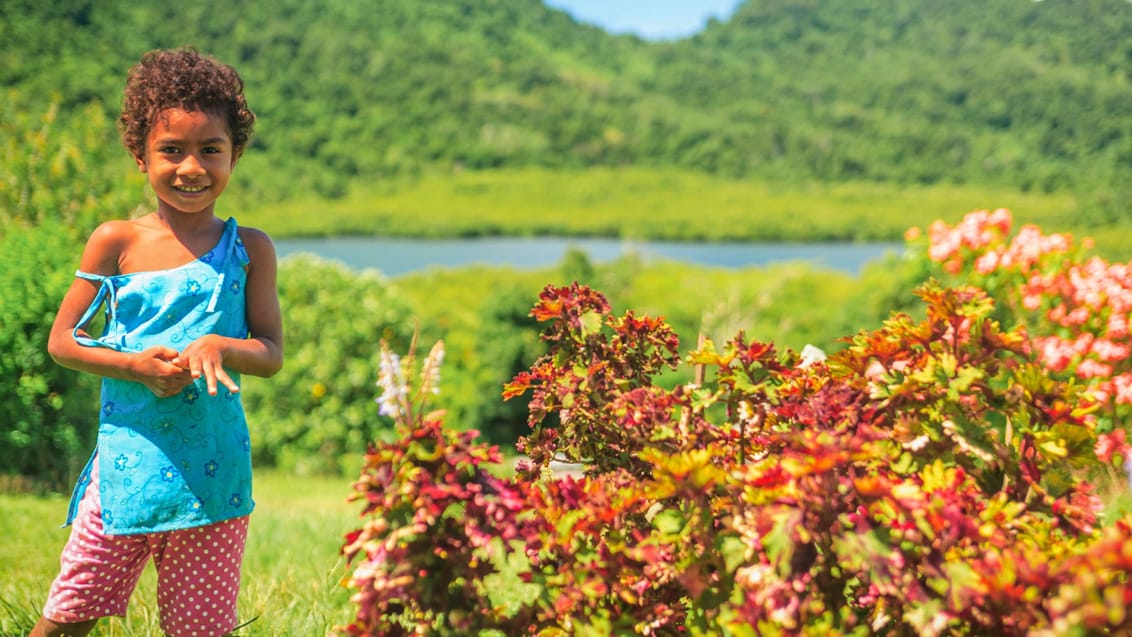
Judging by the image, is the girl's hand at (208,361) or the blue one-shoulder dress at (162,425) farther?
the blue one-shoulder dress at (162,425)

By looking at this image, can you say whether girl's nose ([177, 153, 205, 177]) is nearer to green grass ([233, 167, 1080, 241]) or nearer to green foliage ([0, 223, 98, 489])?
green foliage ([0, 223, 98, 489])

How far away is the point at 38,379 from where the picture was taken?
473 cm

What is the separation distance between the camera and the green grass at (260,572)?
7.18 feet

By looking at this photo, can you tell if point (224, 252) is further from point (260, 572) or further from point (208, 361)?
point (260, 572)

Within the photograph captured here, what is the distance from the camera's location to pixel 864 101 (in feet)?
270

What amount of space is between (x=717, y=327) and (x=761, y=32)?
8300 centimetres

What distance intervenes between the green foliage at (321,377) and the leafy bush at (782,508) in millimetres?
7434

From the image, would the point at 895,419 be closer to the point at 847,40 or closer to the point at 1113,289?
the point at 1113,289

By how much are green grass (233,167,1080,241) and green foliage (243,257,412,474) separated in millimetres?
42136

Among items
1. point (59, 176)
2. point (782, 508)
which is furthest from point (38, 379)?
point (782, 508)

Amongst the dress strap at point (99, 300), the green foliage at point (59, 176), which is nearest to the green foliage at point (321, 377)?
the green foliage at point (59, 176)

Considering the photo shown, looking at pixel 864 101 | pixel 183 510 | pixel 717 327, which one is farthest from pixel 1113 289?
pixel 864 101

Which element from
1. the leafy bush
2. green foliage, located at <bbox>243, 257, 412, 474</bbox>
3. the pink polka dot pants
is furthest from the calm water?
the leafy bush

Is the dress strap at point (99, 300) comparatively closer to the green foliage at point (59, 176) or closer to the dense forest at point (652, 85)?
the green foliage at point (59, 176)
